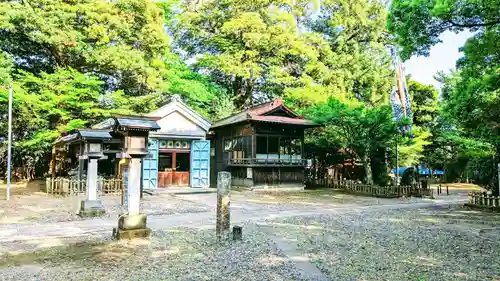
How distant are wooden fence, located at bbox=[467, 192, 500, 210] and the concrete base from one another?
13459 millimetres

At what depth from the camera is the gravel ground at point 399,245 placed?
5.24 m

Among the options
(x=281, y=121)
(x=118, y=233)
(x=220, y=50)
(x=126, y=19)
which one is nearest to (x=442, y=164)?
(x=281, y=121)

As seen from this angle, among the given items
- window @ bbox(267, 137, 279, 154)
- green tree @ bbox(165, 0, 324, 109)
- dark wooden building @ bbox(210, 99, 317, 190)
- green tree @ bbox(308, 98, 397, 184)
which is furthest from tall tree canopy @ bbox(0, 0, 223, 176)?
green tree @ bbox(308, 98, 397, 184)

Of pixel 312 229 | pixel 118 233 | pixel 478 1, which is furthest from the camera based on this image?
pixel 478 1

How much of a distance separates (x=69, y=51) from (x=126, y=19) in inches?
150

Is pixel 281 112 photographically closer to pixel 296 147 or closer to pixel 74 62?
pixel 296 147

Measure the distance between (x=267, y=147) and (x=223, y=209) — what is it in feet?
41.9

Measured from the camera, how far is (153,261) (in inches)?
224

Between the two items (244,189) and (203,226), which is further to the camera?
(244,189)

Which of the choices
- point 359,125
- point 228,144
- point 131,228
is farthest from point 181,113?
point 131,228

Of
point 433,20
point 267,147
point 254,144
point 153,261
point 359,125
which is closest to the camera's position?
point 153,261

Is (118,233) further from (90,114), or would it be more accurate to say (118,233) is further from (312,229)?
(90,114)

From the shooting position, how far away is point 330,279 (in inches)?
191

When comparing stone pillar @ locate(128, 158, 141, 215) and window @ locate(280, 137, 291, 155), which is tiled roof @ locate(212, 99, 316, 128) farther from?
stone pillar @ locate(128, 158, 141, 215)
